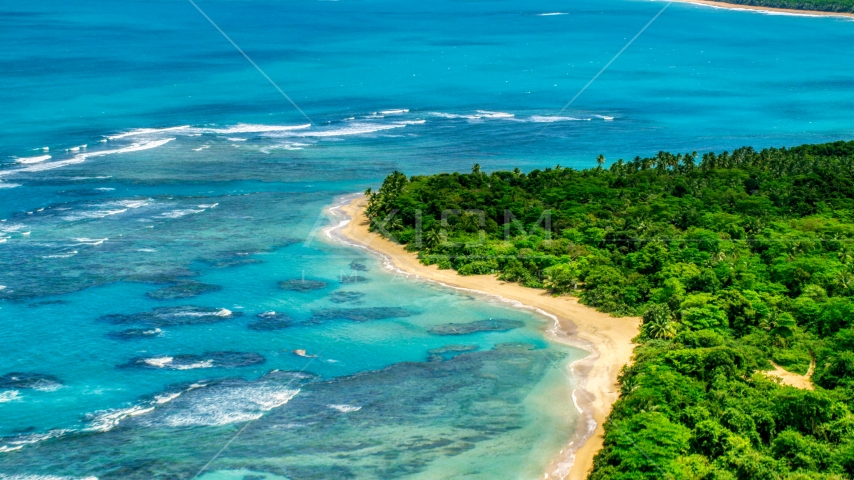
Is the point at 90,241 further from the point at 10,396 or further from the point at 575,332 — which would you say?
the point at 575,332

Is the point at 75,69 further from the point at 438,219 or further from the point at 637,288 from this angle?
the point at 637,288

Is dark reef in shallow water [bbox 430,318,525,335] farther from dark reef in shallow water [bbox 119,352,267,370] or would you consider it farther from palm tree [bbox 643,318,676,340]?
dark reef in shallow water [bbox 119,352,267,370]

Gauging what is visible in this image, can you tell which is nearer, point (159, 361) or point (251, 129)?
point (159, 361)

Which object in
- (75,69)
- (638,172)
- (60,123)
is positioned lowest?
(638,172)

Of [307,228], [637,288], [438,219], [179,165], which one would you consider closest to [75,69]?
[179,165]

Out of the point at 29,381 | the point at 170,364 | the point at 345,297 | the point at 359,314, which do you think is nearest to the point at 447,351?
the point at 359,314

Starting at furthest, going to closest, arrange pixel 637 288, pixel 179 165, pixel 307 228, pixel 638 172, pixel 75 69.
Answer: pixel 75 69 < pixel 179 165 < pixel 638 172 < pixel 307 228 < pixel 637 288
